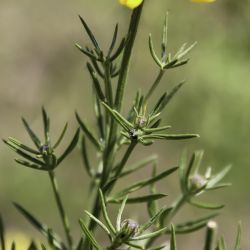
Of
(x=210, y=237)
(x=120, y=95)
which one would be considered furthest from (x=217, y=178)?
(x=120, y=95)

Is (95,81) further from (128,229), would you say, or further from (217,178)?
(217,178)

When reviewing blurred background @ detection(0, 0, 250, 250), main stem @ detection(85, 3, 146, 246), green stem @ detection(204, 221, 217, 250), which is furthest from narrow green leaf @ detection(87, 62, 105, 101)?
blurred background @ detection(0, 0, 250, 250)

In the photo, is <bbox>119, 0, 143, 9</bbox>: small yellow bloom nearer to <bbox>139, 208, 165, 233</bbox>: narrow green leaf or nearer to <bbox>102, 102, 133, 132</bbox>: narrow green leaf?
<bbox>102, 102, 133, 132</bbox>: narrow green leaf

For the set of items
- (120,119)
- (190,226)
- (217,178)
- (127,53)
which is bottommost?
(190,226)

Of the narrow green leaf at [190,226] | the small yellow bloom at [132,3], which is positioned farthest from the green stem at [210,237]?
the small yellow bloom at [132,3]

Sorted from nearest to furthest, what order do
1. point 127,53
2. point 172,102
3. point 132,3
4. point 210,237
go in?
point 132,3 → point 127,53 → point 210,237 → point 172,102

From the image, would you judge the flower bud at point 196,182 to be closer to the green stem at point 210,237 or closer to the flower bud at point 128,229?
the green stem at point 210,237

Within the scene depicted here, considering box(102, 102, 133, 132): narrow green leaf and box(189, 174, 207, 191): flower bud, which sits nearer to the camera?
box(102, 102, 133, 132): narrow green leaf
